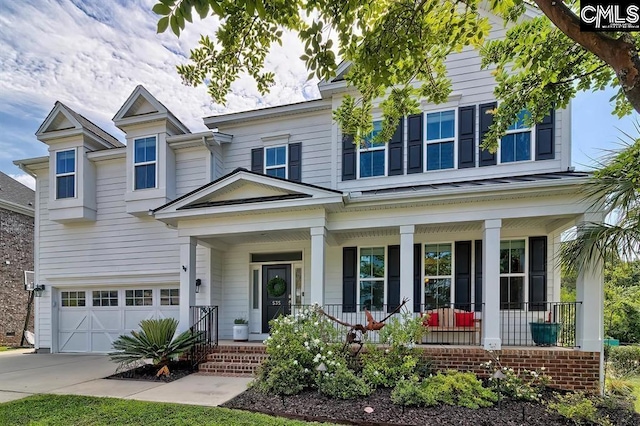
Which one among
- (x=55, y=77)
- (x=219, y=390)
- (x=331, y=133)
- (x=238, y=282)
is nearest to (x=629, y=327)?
(x=331, y=133)

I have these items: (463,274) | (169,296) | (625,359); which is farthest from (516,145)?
(169,296)

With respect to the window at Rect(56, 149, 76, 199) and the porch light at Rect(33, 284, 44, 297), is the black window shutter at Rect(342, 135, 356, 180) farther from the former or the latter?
the porch light at Rect(33, 284, 44, 297)

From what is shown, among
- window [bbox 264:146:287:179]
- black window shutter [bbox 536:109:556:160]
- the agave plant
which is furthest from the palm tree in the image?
Answer: the agave plant

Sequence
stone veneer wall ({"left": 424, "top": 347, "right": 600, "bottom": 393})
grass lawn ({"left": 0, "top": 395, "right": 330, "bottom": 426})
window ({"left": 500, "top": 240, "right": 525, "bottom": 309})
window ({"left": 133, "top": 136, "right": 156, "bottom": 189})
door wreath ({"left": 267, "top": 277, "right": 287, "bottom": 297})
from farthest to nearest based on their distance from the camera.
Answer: window ({"left": 133, "top": 136, "right": 156, "bottom": 189}) → door wreath ({"left": 267, "top": 277, "right": 287, "bottom": 297}) → window ({"left": 500, "top": 240, "right": 525, "bottom": 309}) → stone veneer wall ({"left": 424, "top": 347, "right": 600, "bottom": 393}) → grass lawn ({"left": 0, "top": 395, "right": 330, "bottom": 426})

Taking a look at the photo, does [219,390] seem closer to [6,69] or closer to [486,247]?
[486,247]

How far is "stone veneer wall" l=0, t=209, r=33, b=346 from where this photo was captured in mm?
14383

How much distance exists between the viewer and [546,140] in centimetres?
830

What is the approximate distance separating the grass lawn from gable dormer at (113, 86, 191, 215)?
231 inches

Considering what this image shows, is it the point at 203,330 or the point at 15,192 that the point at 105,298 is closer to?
the point at 203,330

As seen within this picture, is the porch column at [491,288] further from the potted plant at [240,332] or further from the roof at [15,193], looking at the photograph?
the roof at [15,193]

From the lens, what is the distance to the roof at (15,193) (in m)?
15.0

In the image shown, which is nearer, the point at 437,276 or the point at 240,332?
the point at 437,276

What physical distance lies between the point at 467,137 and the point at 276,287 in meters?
6.33

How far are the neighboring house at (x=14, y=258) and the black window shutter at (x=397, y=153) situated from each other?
15.1 metres
